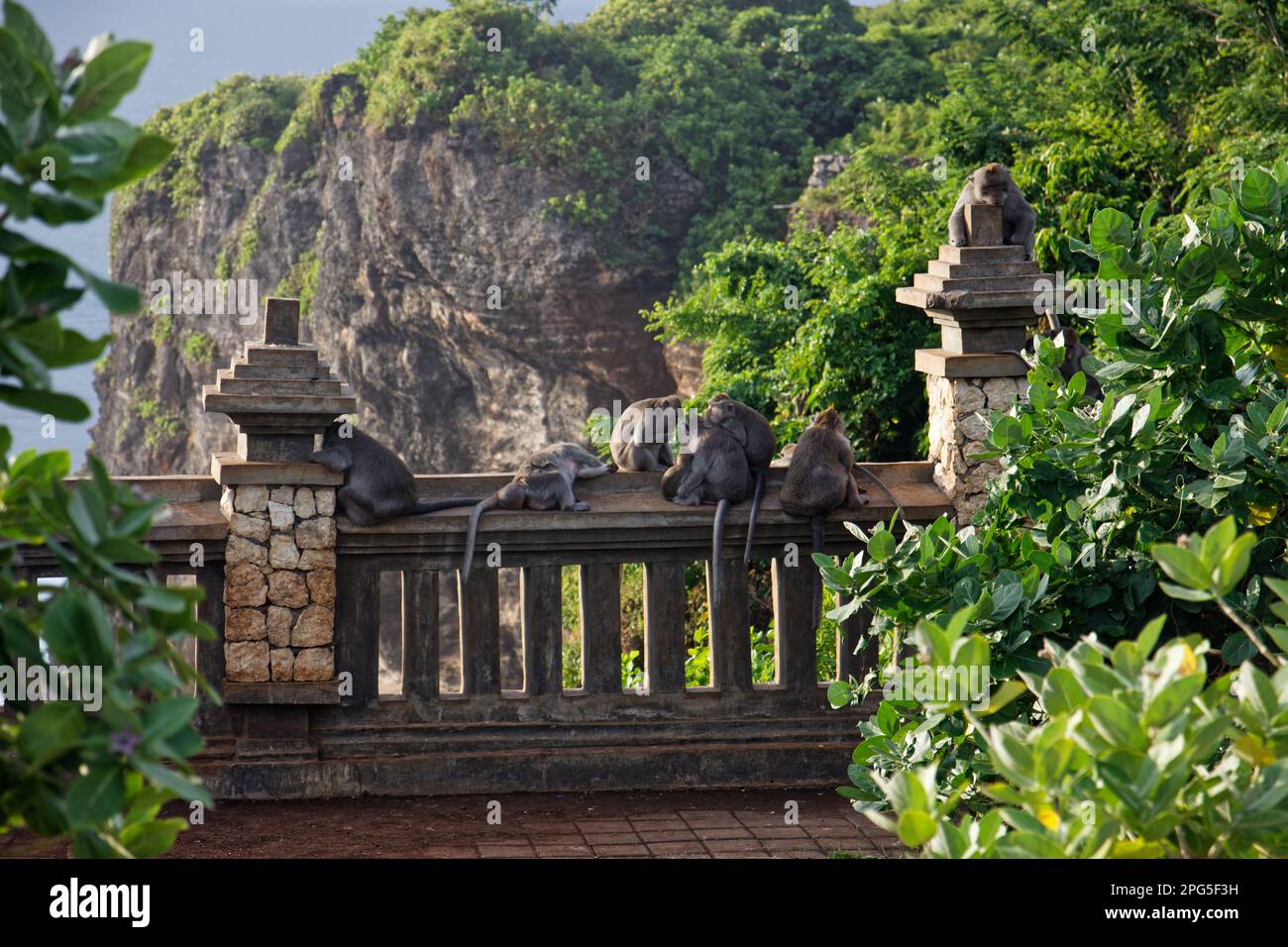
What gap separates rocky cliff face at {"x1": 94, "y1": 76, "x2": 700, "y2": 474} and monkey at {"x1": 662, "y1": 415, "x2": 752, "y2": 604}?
18.7 m

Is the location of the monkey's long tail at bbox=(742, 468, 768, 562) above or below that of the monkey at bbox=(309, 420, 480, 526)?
below

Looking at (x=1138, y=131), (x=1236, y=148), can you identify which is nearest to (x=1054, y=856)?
(x=1236, y=148)

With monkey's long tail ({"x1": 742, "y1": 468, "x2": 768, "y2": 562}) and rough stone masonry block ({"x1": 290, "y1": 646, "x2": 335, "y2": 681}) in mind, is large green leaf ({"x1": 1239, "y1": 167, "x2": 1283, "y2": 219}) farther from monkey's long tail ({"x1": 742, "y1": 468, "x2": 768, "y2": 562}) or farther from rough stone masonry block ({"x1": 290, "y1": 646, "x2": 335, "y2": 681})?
rough stone masonry block ({"x1": 290, "y1": 646, "x2": 335, "y2": 681})

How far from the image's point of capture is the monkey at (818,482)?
600 cm

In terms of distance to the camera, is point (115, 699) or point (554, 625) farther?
point (554, 625)

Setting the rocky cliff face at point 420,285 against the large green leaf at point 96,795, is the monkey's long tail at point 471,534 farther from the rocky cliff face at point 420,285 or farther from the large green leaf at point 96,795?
the rocky cliff face at point 420,285

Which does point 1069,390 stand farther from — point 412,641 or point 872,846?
point 412,641

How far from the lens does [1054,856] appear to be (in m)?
1.89

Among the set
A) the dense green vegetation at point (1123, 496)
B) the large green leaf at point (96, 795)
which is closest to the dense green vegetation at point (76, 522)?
the large green leaf at point (96, 795)

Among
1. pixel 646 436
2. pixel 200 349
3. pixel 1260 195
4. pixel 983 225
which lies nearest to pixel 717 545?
pixel 646 436

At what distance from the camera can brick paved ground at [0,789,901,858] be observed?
5.11 meters

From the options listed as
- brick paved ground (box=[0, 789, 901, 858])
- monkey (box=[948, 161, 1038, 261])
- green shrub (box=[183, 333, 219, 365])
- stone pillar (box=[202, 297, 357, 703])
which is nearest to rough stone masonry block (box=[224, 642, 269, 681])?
stone pillar (box=[202, 297, 357, 703])

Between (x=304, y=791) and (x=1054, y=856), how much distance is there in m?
4.33

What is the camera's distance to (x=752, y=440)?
244 inches
